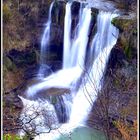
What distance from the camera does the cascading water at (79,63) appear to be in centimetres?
1396

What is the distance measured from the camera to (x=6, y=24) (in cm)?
1720

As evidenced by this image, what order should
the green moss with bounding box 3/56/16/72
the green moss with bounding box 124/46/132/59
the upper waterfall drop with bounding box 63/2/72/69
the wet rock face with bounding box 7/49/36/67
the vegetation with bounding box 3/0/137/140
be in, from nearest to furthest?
the vegetation with bounding box 3/0/137/140
the green moss with bounding box 124/46/132/59
the green moss with bounding box 3/56/16/72
the wet rock face with bounding box 7/49/36/67
the upper waterfall drop with bounding box 63/2/72/69

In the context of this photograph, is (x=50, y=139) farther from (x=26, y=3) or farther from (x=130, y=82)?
(x=26, y=3)

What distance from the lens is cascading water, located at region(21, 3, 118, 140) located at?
13961mm

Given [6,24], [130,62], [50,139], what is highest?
[6,24]

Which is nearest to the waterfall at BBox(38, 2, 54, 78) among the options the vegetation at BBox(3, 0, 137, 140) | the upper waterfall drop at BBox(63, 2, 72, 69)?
the vegetation at BBox(3, 0, 137, 140)

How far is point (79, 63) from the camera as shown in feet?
52.9

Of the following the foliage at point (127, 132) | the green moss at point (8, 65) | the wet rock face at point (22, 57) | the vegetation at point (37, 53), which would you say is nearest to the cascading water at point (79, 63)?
the vegetation at point (37, 53)

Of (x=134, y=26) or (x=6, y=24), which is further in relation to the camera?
(x=6, y=24)

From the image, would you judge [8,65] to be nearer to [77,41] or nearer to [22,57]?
[22,57]

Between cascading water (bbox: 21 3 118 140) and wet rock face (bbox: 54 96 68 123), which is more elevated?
cascading water (bbox: 21 3 118 140)

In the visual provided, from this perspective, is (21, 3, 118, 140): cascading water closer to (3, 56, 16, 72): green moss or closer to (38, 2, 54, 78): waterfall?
(38, 2, 54, 78): waterfall

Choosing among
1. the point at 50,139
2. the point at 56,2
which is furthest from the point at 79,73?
the point at 50,139

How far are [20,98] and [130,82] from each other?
3.56m
